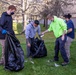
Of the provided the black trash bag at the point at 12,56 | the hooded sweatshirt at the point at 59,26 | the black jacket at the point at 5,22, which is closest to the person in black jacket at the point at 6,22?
the black jacket at the point at 5,22

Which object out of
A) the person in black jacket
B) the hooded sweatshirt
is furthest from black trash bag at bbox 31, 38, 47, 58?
the person in black jacket

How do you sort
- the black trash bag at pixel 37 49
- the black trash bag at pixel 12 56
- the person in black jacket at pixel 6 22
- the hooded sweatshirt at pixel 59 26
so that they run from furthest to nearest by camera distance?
the black trash bag at pixel 37 49 → the hooded sweatshirt at pixel 59 26 → the person in black jacket at pixel 6 22 → the black trash bag at pixel 12 56

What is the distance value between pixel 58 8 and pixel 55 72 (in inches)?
895

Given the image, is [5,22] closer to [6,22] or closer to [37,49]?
[6,22]

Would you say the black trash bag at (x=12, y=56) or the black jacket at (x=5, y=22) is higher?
the black jacket at (x=5, y=22)

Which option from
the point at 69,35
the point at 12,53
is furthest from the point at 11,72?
the point at 69,35

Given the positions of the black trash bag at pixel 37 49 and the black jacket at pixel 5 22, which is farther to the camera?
the black trash bag at pixel 37 49

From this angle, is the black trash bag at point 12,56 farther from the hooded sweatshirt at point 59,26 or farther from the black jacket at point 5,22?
the hooded sweatshirt at point 59,26

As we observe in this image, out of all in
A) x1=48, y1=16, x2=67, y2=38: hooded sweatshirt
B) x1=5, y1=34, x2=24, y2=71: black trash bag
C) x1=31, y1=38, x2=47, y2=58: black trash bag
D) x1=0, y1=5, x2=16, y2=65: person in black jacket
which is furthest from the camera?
x1=31, y1=38, x2=47, y2=58: black trash bag

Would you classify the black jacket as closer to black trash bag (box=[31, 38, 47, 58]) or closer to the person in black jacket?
the person in black jacket

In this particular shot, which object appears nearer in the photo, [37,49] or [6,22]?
[6,22]

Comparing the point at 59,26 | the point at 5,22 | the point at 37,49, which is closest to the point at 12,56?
the point at 5,22

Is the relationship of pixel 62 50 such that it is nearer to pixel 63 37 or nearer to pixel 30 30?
pixel 63 37

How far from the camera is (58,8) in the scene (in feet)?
93.9
